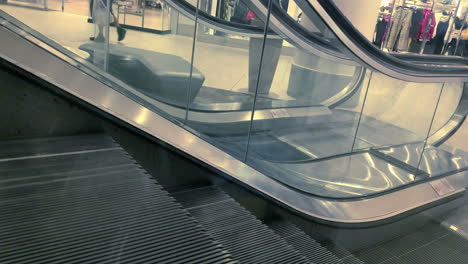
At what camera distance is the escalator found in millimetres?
1551

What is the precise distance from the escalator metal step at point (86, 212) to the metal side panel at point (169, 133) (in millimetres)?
237

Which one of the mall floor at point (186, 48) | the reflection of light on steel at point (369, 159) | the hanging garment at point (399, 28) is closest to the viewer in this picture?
the mall floor at point (186, 48)

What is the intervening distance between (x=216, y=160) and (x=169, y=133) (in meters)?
0.35

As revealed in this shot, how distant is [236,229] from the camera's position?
6.47 feet

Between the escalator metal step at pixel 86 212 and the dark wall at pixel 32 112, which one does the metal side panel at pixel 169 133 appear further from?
the escalator metal step at pixel 86 212

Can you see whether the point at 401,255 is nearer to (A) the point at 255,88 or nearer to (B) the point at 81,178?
(A) the point at 255,88

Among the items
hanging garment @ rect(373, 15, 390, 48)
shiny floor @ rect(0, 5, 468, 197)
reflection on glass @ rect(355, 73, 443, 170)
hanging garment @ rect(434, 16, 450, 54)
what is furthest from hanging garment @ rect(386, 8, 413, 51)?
reflection on glass @ rect(355, 73, 443, 170)

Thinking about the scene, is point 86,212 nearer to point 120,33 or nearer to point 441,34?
point 120,33

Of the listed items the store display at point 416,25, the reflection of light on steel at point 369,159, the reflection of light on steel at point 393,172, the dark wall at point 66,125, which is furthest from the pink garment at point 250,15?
the store display at point 416,25

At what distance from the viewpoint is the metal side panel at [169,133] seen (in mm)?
1939

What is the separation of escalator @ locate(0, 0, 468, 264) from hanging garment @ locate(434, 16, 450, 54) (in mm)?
5943

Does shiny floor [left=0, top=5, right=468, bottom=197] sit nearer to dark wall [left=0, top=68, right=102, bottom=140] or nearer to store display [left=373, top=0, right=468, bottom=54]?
dark wall [left=0, top=68, right=102, bottom=140]

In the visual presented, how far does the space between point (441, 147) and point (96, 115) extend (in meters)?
3.94

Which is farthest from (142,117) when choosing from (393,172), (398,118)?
(398,118)
